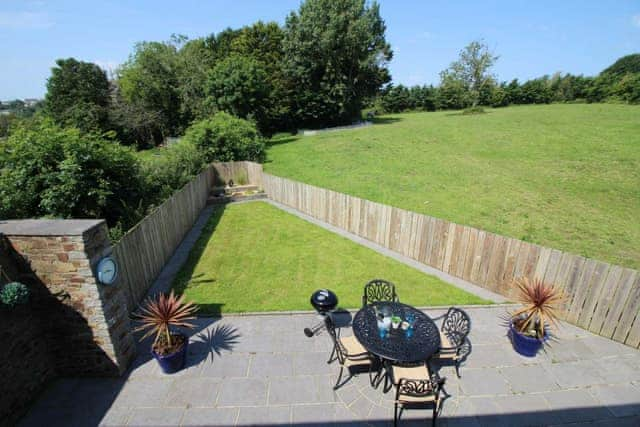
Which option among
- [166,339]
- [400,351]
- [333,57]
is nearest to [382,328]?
[400,351]

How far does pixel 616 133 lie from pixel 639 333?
83.5 ft

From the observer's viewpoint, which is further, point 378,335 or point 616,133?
point 616,133

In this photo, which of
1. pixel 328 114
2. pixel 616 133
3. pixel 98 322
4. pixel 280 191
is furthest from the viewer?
pixel 328 114

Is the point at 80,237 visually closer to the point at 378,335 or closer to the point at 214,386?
the point at 214,386

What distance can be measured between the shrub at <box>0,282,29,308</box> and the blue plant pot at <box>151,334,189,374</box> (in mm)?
1799

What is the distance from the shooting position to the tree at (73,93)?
3229 centimetres

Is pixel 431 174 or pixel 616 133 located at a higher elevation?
pixel 616 133

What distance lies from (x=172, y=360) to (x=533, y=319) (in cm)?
597

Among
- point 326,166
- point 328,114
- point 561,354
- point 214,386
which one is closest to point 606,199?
point 561,354

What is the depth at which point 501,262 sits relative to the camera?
679 centimetres

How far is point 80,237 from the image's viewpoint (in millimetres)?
3973

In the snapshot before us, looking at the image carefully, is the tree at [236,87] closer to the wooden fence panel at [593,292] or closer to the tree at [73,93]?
the tree at [73,93]

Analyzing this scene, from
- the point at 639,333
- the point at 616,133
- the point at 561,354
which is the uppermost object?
the point at 616,133

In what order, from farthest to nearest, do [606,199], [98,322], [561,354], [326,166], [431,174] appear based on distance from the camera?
[326,166] → [431,174] → [606,199] → [561,354] → [98,322]
